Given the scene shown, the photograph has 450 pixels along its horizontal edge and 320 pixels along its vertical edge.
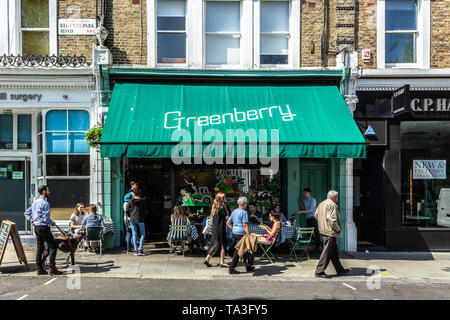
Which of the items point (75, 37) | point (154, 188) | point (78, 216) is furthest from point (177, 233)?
point (75, 37)

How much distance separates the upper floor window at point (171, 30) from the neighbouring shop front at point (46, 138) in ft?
7.30

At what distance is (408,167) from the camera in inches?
440

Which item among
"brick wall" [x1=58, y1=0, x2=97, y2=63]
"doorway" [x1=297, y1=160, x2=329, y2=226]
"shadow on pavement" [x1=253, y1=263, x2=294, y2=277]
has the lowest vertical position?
"shadow on pavement" [x1=253, y1=263, x2=294, y2=277]

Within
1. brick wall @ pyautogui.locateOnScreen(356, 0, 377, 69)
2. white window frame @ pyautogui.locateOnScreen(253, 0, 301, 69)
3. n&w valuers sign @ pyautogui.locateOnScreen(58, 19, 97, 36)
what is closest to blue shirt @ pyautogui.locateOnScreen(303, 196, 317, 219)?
white window frame @ pyautogui.locateOnScreen(253, 0, 301, 69)

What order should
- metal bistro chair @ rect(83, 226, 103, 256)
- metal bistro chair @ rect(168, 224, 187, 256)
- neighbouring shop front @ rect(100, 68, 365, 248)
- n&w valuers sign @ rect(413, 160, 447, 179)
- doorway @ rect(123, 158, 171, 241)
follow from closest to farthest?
neighbouring shop front @ rect(100, 68, 365, 248)
metal bistro chair @ rect(83, 226, 103, 256)
metal bistro chair @ rect(168, 224, 187, 256)
n&w valuers sign @ rect(413, 160, 447, 179)
doorway @ rect(123, 158, 171, 241)

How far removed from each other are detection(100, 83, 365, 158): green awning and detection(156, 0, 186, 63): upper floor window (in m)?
1.04

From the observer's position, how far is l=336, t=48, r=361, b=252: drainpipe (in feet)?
34.9

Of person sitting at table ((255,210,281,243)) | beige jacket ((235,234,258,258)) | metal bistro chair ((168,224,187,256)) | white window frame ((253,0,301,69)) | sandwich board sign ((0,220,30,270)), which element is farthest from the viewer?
white window frame ((253,0,301,69))

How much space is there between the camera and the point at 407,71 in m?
10.7

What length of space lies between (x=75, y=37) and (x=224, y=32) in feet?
14.2

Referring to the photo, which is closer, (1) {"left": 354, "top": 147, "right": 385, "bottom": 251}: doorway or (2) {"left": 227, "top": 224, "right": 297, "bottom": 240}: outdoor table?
(2) {"left": 227, "top": 224, "right": 297, "bottom": 240}: outdoor table

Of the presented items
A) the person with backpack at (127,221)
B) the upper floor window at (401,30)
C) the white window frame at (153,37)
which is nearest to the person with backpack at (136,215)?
the person with backpack at (127,221)

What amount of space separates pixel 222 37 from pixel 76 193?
6.31m

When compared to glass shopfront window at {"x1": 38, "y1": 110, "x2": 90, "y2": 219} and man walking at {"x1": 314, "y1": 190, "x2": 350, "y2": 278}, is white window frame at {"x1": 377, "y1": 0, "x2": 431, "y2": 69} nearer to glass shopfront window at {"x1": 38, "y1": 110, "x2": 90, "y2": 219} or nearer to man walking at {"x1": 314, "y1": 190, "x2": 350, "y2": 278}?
man walking at {"x1": 314, "y1": 190, "x2": 350, "y2": 278}
